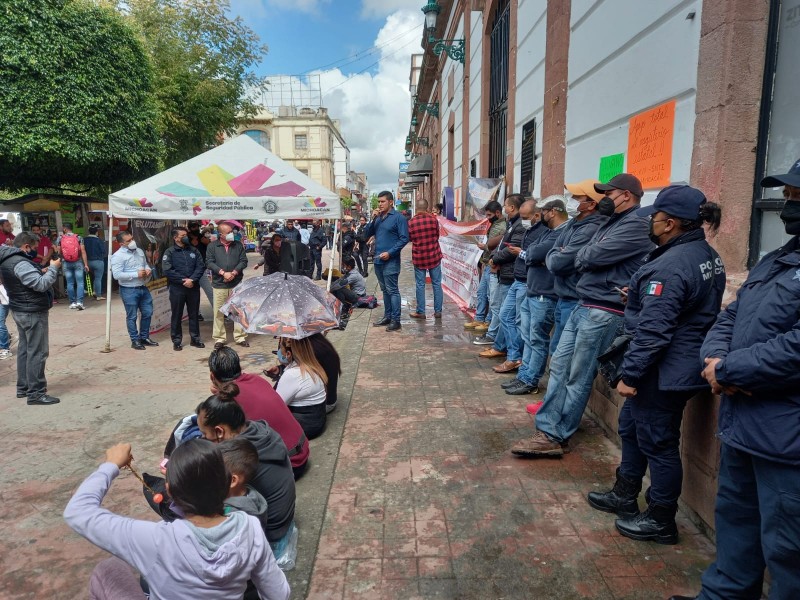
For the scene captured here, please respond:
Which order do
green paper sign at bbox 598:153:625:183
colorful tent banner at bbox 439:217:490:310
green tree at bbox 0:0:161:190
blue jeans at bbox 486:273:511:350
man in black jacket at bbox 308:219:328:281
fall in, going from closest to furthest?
green paper sign at bbox 598:153:625:183 < blue jeans at bbox 486:273:511:350 < colorful tent banner at bbox 439:217:490:310 < green tree at bbox 0:0:161:190 < man in black jacket at bbox 308:219:328:281

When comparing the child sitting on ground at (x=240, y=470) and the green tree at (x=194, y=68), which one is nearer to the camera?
the child sitting on ground at (x=240, y=470)

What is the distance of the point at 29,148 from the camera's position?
35.0 feet

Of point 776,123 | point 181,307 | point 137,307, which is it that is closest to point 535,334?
point 776,123

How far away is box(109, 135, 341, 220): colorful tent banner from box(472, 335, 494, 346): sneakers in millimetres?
2557

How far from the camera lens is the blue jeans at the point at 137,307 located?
288 inches

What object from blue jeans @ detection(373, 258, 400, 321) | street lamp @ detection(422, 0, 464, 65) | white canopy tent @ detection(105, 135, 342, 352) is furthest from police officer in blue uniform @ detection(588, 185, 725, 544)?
street lamp @ detection(422, 0, 464, 65)

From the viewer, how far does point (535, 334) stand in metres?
4.93

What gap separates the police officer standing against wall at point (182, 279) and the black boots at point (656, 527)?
Answer: 6.24 metres

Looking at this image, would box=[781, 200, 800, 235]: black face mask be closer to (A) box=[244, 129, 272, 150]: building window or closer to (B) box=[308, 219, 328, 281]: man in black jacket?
(B) box=[308, 219, 328, 281]: man in black jacket

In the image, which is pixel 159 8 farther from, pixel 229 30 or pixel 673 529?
pixel 673 529

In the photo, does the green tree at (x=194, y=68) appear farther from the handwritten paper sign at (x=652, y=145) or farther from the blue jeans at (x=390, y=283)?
the handwritten paper sign at (x=652, y=145)

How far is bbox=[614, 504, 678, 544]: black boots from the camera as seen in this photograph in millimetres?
2863

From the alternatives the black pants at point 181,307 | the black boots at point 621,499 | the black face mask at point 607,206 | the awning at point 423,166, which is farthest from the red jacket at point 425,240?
the awning at point 423,166

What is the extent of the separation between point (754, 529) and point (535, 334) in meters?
2.89
